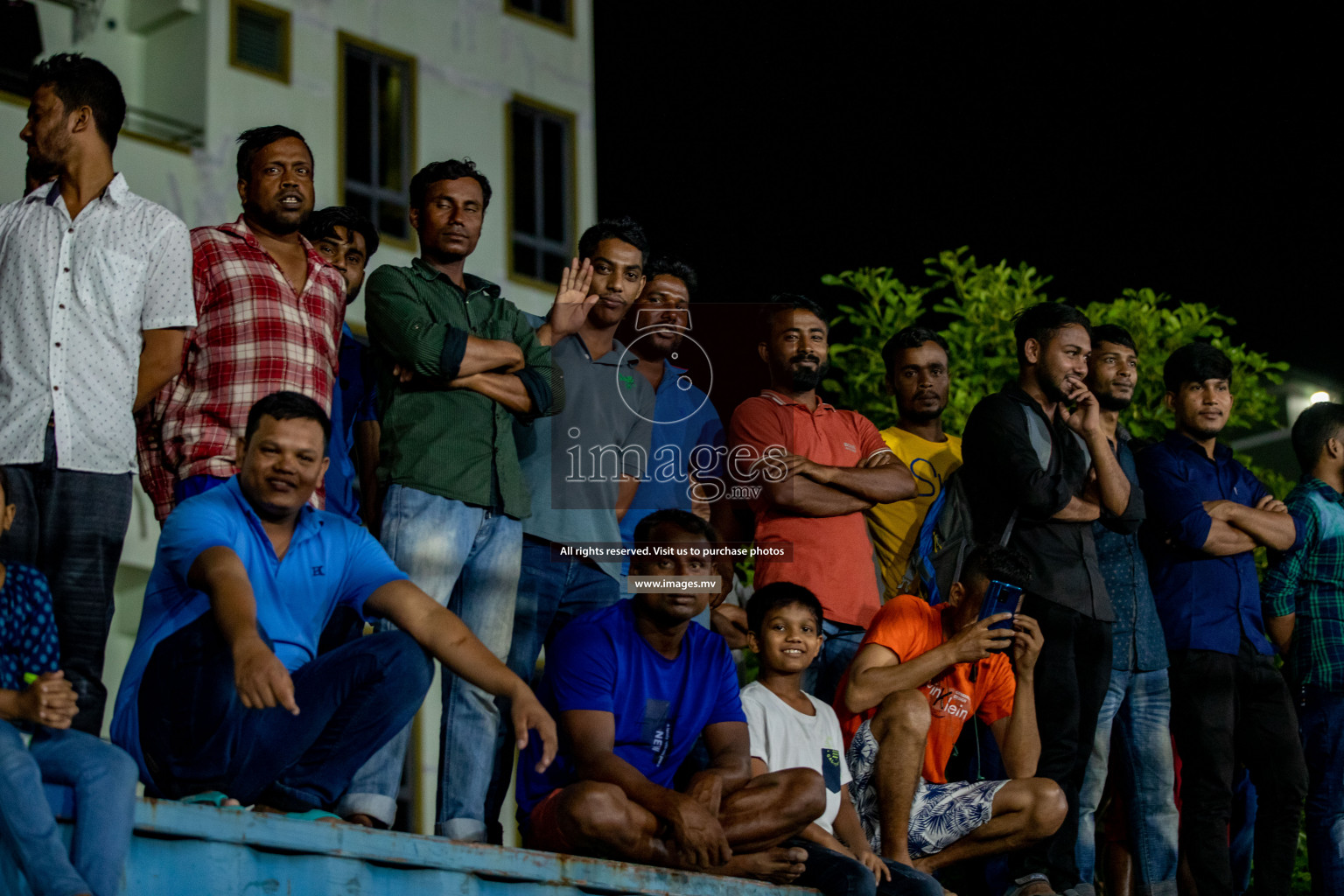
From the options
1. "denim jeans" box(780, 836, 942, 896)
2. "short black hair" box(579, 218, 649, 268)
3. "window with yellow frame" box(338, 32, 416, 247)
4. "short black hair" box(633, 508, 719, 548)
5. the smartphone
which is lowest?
"denim jeans" box(780, 836, 942, 896)

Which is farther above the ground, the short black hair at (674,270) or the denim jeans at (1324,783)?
the short black hair at (674,270)

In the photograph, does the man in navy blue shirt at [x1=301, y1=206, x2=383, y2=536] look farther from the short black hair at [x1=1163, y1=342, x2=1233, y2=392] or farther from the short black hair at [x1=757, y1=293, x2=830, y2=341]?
the short black hair at [x1=1163, y1=342, x2=1233, y2=392]

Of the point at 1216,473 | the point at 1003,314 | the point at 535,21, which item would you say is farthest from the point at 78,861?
the point at 535,21

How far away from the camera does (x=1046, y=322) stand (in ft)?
21.3

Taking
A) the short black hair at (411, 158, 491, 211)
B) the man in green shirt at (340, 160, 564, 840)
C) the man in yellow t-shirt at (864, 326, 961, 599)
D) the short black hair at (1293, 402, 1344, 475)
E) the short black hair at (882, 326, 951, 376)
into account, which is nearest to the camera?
the man in green shirt at (340, 160, 564, 840)

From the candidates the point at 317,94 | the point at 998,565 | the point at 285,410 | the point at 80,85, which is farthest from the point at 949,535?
the point at 317,94

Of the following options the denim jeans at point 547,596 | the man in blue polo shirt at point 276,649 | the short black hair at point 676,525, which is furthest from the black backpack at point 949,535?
the man in blue polo shirt at point 276,649

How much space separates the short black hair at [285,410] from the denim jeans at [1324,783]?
4172 millimetres

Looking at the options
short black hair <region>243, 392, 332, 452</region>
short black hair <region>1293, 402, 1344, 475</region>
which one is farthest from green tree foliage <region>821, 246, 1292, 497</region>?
short black hair <region>243, 392, 332, 452</region>

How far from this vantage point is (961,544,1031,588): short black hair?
5961mm

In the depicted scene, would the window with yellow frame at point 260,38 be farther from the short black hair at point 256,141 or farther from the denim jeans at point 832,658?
the denim jeans at point 832,658

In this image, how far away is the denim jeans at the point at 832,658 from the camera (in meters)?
6.18

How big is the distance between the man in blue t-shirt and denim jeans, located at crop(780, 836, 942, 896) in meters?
0.10

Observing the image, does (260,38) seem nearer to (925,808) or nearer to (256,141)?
(256,141)
